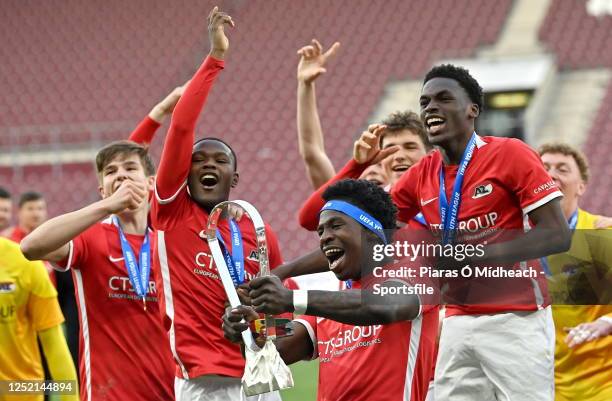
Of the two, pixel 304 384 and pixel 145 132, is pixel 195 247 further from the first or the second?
pixel 304 384

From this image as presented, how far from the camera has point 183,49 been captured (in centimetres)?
2094

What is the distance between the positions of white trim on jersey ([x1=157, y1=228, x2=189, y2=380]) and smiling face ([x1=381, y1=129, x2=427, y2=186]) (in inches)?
53.8

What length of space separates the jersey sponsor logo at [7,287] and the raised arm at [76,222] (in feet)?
3.40

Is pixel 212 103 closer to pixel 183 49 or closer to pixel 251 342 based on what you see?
pixel 183 49

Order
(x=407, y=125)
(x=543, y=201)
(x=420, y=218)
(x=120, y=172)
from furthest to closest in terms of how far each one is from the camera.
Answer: (x=407, y=125)
(x=120, y=172)
(x=420, y=218)
(x=543, y=201)

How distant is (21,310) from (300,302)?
278 cm

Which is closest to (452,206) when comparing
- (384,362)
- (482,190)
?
(482,190)

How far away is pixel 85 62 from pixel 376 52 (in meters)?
6.20

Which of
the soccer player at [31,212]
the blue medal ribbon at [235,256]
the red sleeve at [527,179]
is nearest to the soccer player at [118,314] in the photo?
the blue medal ribbon at [235,256]

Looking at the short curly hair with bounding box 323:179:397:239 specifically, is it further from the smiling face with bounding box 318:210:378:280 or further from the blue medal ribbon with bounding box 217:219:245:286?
the blue medal ribbon with bounding box 217:219:245:286

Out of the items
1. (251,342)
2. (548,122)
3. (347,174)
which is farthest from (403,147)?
(548,122)

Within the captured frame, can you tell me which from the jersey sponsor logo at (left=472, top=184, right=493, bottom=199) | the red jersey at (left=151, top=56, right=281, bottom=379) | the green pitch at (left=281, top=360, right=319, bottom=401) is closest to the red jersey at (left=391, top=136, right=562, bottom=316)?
the jersey sponsor logo at (left=472, top=184, right=493, bottom=199)

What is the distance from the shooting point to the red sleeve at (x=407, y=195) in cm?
434

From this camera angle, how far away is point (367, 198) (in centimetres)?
390
